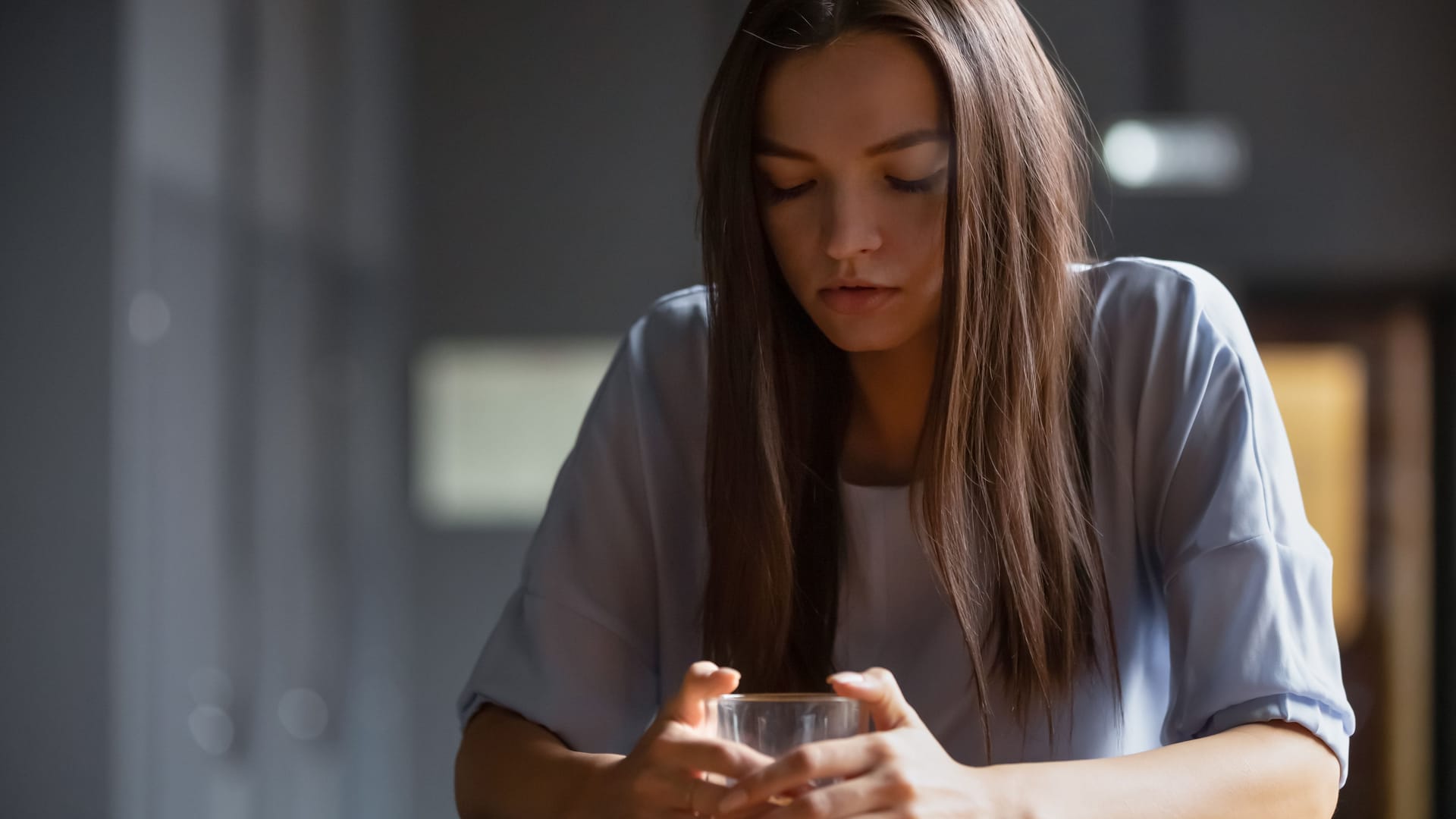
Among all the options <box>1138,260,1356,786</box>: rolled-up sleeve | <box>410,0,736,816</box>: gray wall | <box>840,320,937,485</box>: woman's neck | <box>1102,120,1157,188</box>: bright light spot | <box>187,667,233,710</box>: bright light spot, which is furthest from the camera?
<box>410,0,736,816</box>: gray wall

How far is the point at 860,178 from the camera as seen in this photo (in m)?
0.86

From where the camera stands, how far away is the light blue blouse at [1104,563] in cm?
82

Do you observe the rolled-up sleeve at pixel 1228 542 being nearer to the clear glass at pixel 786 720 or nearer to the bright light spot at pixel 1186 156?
the clear glass at pixel 786 720

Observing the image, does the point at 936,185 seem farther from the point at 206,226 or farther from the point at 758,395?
the point at 206,226

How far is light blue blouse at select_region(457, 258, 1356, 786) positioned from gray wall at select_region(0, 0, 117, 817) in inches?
69.2

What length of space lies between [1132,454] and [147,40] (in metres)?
2.36

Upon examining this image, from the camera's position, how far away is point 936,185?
872mm

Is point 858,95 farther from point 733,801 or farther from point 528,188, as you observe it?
point 528,188

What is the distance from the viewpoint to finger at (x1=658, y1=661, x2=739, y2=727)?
65 cm

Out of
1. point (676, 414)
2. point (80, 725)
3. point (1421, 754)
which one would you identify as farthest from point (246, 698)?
point (1421, 754)

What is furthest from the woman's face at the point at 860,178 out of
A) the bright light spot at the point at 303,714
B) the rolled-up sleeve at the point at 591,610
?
the bright light spot at the point at 303,714

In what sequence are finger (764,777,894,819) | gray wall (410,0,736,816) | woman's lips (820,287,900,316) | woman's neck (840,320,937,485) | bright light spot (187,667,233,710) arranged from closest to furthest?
Answer: finger (764,777,894,819) < woman's lips (820,287,900,316) < woman's neck (840,320,937,485) < bright light spot (187,667,233,710) < gray wall (410,0,736,816)

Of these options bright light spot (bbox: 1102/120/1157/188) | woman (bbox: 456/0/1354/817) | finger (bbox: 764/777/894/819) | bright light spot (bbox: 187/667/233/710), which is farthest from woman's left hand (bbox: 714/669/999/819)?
bright light spot (bbox: 1102/120/1157/188)

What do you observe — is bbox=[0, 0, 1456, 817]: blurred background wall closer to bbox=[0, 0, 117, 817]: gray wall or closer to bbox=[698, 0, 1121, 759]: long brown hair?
bbox=[0, 0, 117, 817]: gray wall
